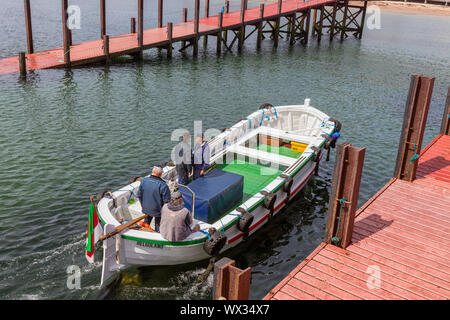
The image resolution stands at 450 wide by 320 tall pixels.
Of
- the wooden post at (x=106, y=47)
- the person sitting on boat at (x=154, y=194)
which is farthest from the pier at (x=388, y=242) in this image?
the wooden post at (x=106, y=47)

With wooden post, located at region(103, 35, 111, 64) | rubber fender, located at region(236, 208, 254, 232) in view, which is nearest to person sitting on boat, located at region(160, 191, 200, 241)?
rubber fender, located at region(236, 208, 254, 232)

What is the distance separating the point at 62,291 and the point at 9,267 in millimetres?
Result: 1664

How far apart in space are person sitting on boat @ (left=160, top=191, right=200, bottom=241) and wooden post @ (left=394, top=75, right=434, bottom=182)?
22.1 ft

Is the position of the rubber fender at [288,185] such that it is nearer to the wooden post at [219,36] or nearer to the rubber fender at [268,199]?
the rubber fender at [268,199]

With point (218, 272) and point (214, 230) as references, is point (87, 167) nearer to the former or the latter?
point (214, 230)

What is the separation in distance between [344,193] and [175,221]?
368 centimetres

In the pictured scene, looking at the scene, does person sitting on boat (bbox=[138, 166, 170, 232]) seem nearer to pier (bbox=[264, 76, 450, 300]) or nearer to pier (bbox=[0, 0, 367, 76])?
pier (bbox=[264, 76, 450, 300])

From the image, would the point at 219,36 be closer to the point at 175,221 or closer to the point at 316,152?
the point at 316,152

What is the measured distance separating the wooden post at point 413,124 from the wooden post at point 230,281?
791 centimetres

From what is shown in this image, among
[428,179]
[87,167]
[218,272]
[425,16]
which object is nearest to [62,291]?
[218,272]

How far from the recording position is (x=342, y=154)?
8.92 metres

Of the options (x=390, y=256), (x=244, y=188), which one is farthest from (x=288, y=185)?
(x=390, y=256)

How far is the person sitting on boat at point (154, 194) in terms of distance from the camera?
9805 mm

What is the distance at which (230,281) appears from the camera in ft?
20.9
